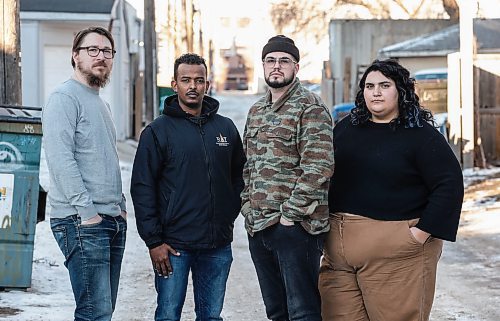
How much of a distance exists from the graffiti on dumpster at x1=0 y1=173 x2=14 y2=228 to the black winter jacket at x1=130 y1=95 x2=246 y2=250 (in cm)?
271

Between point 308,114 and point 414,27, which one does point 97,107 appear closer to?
point 308,114

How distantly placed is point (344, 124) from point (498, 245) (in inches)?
265

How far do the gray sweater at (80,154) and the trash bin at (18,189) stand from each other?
8.34ft

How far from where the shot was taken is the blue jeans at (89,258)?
5.07m

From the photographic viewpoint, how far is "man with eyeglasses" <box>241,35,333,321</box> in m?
5.11

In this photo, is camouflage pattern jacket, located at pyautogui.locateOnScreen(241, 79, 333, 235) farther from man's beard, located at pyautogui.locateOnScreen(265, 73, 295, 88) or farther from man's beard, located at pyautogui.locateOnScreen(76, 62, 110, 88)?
man's beard, located at pyautogui.locateOnScreen(76, 62, 110, 88)

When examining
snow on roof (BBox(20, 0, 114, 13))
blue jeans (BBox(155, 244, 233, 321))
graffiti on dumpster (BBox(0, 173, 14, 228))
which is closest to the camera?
blue jeans (BBox(155, 244, 233, 321))

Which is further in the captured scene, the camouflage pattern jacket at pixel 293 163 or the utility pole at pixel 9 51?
the utility pole at pixel 9 51

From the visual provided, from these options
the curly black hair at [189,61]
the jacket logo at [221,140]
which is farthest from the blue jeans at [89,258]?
the curly black hair at [189,61]

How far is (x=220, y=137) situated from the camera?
556 centimetres

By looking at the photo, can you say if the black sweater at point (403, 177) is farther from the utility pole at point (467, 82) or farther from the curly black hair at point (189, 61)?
the utility pole at point (467, 82)

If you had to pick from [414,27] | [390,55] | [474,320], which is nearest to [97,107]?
[474,320]

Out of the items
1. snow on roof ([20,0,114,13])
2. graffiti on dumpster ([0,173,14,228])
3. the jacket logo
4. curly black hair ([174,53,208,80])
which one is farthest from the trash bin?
snow on roof ([20,0,114,13])

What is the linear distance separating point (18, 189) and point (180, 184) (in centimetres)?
289
